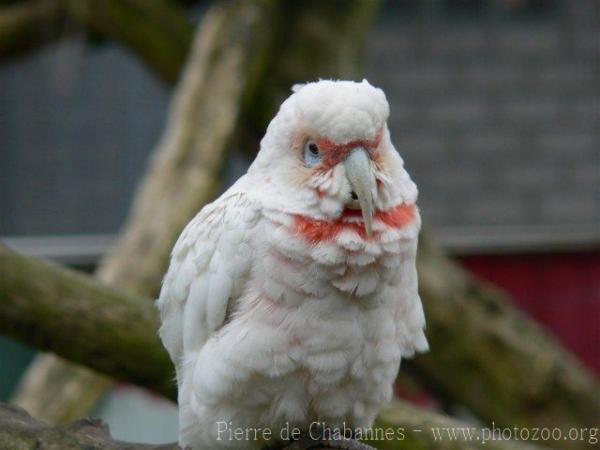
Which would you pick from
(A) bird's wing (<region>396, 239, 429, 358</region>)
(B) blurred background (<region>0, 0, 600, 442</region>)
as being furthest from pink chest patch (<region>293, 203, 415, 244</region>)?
(B) blurred background (<region>0, 0, 600, 442</region>)

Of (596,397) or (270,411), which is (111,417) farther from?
(270,411)

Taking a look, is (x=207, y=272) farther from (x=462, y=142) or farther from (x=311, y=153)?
(x=462, y=142)

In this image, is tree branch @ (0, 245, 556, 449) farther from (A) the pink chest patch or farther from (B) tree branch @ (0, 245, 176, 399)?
(A) the pink chest patch

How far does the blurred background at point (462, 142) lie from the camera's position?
805 centimetres

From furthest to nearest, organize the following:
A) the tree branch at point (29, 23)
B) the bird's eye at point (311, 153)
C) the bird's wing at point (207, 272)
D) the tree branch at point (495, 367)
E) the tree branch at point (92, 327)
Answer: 1. the tree branch at point (29, 23)
2. the tree branch at point (495, 367)
3. the tree branch at point (92, 327)
4. the bird's wing at point (207, 272)
5. the bird's eye at point (311, 153)

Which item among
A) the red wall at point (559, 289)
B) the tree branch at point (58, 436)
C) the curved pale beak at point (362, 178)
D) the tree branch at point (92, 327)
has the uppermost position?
the curved pale beak at point (362, 178)

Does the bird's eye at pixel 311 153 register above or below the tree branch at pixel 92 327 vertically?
Answer: above

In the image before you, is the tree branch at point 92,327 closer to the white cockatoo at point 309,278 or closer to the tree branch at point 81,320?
the tree branch at point 81,320

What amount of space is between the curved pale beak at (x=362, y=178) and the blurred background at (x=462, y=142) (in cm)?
497

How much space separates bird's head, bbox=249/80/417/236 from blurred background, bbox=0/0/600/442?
4869mm

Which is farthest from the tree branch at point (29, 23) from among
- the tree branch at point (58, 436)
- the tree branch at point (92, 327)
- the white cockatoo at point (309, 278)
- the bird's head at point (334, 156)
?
the tree branch at point (58, 436)

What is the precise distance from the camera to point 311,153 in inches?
126

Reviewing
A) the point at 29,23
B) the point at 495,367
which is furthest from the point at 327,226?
the point at 29,23

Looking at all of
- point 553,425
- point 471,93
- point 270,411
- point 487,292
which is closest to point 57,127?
point 471,93
